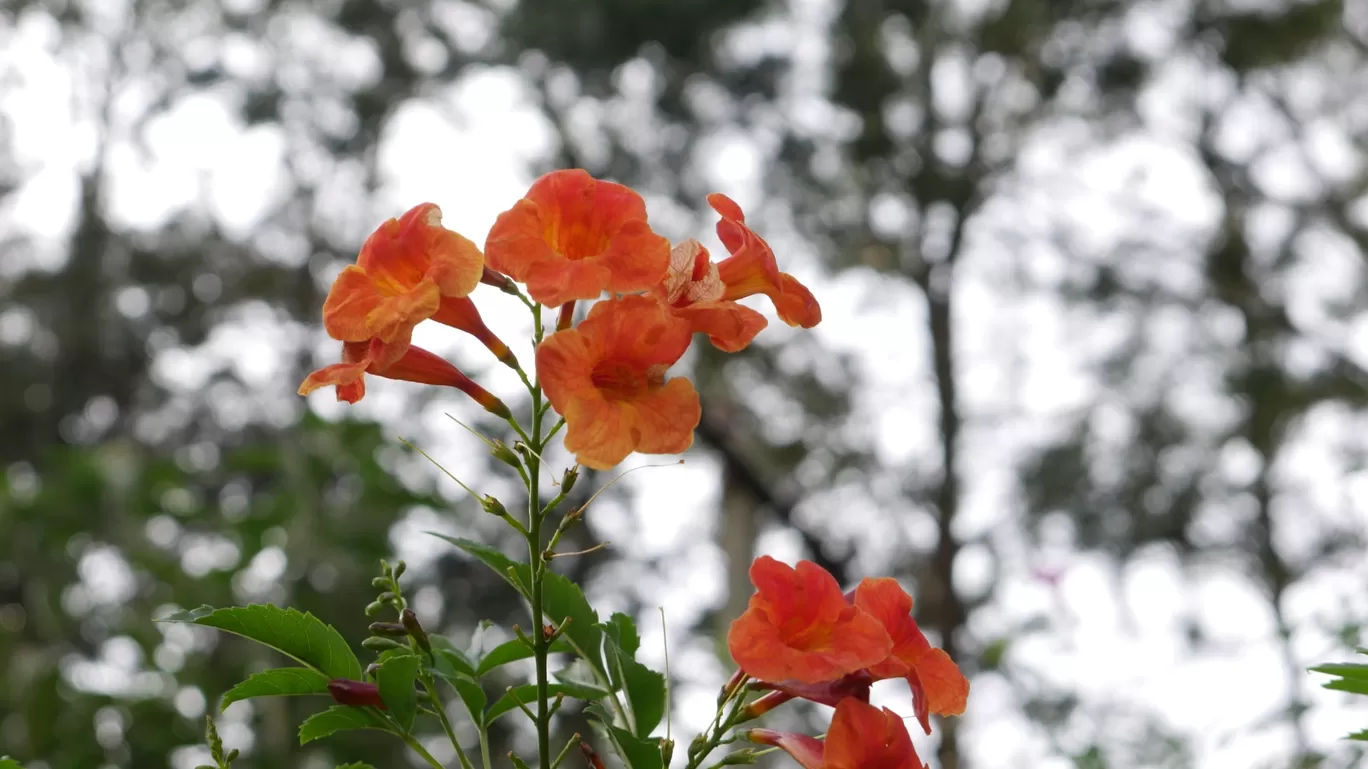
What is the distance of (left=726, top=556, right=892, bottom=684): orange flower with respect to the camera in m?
0.81

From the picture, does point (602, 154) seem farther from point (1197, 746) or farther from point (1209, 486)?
point (1197, 746)

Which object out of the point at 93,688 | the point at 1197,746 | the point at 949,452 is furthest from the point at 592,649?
the point at 949,452

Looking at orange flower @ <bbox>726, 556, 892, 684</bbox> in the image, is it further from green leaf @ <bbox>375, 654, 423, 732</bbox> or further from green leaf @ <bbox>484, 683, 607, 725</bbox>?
green leaf @ <bbox>375, 654, 423, 732</bbox>

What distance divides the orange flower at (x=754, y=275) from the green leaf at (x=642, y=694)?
1.11 feet

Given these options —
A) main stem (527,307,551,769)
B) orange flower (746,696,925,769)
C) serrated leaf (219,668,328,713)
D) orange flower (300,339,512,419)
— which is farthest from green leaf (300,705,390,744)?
orange flower (746,696,925,769)

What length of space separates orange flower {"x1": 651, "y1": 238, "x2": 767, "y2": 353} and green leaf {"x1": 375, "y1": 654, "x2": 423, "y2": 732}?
13.2 inches

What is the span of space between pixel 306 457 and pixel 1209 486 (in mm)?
8759

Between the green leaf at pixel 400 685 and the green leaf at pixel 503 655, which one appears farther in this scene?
the green leaf at pixel 503 655

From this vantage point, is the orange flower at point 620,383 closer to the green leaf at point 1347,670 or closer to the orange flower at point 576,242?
the orange flower at point 576,242

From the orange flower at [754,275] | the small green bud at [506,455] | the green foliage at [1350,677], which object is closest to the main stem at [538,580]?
the small green bud at [506,455]

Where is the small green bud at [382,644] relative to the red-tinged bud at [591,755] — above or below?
above

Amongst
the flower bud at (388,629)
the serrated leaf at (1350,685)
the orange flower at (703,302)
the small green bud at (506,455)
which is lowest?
the serrated leaf at (1350,685)

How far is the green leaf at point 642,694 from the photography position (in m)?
0.96

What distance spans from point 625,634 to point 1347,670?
1.92 ft
